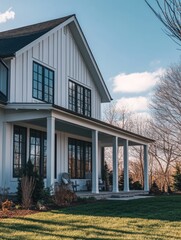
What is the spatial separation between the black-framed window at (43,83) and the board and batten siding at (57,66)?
0.21 metres

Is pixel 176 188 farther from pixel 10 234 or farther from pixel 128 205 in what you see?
pixel 10 234

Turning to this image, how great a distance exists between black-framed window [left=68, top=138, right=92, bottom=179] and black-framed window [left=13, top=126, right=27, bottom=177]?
3.57 meters

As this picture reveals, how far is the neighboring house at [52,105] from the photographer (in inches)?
519

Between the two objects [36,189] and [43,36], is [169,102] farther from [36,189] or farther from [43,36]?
[36,189]

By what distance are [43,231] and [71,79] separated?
1070 centimetres

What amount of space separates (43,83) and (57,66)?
1.38 metres

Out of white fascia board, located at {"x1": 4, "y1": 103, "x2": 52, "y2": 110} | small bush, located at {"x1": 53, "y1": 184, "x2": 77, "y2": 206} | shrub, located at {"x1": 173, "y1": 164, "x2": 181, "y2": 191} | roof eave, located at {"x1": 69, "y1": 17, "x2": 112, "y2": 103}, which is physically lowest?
shrub, located at {"x1": 173, "y1": 164, "x2": 181, "y2": 191}

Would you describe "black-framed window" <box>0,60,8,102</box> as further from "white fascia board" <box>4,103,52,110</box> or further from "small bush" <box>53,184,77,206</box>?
"small bush" <box>53,184,77,206</box>

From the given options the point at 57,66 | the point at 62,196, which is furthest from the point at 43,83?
the point at 62,196

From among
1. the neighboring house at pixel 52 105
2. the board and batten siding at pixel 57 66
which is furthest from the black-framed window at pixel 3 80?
the board and batten siding at pixel 57 66

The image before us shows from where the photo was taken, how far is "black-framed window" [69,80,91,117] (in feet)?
58.7

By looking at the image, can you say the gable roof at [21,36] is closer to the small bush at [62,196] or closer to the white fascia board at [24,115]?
the white fascia board at [24,115]

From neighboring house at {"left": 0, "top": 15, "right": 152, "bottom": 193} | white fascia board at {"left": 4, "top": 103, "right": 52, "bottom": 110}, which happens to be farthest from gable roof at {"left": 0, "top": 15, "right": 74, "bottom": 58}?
white fascia board at {"left": 4, "top": 103, "right": 52, "bottom": 110}

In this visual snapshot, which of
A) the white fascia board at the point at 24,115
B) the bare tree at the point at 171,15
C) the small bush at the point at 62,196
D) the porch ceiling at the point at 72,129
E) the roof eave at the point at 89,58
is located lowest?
the small bush at the point at 62,196
